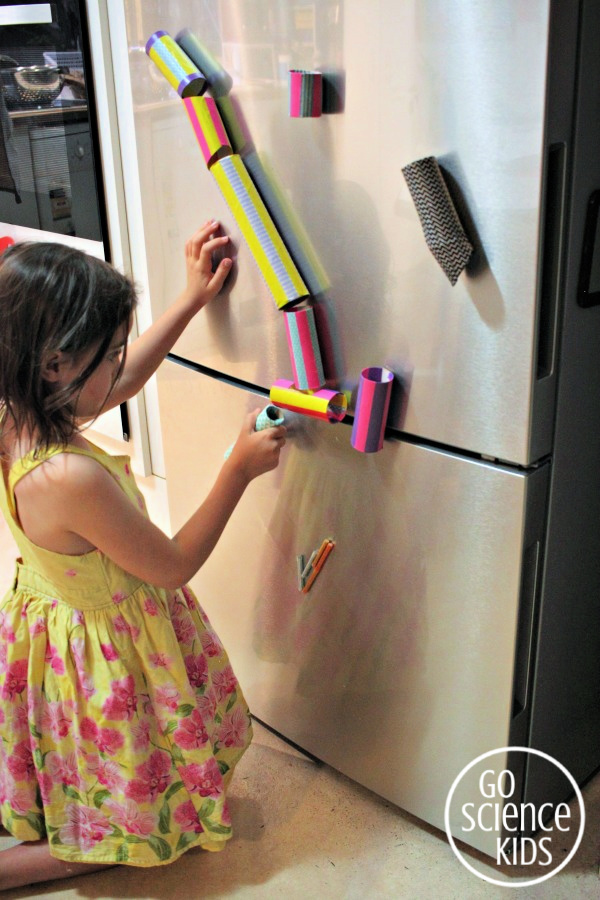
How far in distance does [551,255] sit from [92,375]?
0.50m

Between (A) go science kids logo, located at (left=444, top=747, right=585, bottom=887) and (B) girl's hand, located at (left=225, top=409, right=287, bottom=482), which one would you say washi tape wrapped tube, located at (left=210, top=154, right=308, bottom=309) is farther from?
(A) go science kids logo, located at (left=444, top=747, right=585, bottom=887)

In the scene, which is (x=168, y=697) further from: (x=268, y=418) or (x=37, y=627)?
(x=268, y=418)

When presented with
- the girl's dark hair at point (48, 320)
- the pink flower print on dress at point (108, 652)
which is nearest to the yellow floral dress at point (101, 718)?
the pink flower print on dress at point (108, 652)

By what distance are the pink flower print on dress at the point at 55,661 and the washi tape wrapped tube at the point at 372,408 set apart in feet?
1.49

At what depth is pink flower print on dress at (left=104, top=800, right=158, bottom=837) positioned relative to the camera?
46.0 inches

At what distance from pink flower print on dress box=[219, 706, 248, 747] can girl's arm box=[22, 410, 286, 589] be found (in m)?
0.30

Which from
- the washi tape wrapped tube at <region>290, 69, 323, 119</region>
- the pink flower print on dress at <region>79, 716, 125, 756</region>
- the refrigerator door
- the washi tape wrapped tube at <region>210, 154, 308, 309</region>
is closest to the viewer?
the refrigerator door

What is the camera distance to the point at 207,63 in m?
1.08

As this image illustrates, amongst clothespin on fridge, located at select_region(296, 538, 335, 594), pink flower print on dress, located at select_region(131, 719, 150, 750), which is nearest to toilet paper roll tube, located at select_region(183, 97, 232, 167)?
clothespin on fridge, located at select_region(296, 538, 335, 594)

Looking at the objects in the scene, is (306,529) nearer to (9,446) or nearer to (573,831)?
(9,446)

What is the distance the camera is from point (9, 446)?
108cm

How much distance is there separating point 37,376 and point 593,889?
3.01 feet

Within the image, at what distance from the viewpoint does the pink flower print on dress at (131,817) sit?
1.17 metres

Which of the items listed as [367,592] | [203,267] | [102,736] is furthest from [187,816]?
[203,267]
